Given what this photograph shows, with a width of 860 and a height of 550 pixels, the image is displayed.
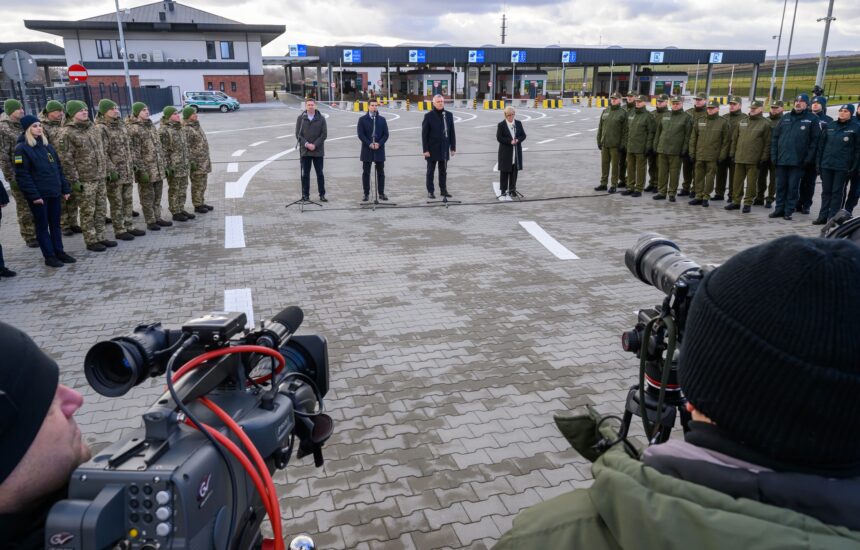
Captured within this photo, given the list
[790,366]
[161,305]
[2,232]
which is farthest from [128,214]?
[790,366]

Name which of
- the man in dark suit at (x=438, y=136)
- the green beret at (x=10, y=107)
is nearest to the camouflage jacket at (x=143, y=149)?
the green beret at (x=10, y=107)

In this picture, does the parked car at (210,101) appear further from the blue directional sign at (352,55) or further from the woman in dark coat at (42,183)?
the woman in dark coat at (42,183)

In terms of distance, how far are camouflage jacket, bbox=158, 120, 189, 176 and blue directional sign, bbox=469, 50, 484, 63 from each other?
1861 inches

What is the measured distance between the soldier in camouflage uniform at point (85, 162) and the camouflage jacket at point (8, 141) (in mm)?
691

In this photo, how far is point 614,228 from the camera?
34.5ft

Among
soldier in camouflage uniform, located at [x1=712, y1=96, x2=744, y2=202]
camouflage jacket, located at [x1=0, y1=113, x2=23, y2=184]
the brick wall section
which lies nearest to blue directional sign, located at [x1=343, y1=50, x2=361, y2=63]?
the brick wall section

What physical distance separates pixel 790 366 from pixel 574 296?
629 centimetres

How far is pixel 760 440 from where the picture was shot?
3.60 feet

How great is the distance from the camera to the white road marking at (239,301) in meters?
6.68

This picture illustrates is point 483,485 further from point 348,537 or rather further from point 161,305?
point 161,305

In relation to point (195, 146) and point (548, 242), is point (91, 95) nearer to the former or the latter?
point (195, 146)

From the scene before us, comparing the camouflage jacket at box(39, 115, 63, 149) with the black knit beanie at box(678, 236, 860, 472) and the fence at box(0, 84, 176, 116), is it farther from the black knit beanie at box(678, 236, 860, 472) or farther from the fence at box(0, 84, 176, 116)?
the black knit beanie at box(678, 236, 860, 472)

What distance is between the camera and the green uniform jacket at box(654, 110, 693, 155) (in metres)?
12.4

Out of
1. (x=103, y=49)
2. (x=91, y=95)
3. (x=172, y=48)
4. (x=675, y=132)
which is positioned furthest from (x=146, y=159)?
(x=103, y=49)
